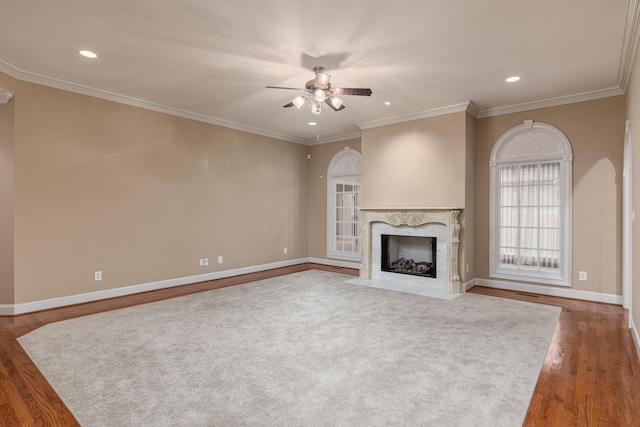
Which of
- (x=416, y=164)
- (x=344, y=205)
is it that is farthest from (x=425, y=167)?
(x=344, y=205)

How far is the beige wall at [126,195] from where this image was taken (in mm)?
4133

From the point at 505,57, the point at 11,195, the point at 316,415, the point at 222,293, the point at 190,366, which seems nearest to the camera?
the point at 316,415

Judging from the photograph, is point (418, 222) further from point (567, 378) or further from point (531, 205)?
point (567, 378)

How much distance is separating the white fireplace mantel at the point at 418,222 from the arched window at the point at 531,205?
736 millimetres

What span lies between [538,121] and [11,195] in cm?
701

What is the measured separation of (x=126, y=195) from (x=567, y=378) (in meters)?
5.40

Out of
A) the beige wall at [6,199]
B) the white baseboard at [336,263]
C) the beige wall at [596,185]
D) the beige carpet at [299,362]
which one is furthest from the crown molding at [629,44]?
the beige wall at [6,199]

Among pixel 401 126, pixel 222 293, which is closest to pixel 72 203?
pixel 222 293

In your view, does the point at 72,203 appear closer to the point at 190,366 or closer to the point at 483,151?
the point at 190,366

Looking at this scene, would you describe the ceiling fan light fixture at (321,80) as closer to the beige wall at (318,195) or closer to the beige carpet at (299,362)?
the beige carpet at (299,362)

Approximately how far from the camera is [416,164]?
5727mm

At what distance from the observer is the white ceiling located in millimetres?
2803

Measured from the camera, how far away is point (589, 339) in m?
3.29

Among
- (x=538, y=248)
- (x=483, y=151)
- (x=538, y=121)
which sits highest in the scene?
(x=538, y=121)
